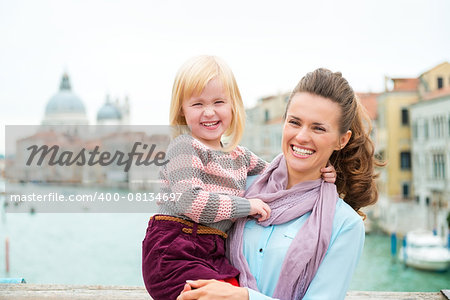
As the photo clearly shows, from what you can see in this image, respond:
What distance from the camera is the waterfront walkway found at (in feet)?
3.43

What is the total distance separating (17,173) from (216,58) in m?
30.8

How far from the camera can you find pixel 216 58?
859 mm

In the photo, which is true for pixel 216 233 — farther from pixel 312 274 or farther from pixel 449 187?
pixel 449 187

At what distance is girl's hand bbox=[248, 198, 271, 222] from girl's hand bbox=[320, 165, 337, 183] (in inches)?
3.8

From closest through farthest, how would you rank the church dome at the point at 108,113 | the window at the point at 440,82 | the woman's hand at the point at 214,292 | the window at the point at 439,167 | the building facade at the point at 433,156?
the woman's hand at the point at 214,292 < the building facade at the point at 433,156 < the window at the point at 439,167 < the window at the point at 440,82 < the church dome at the point at 108,113

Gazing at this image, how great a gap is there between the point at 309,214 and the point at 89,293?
1.67 ft

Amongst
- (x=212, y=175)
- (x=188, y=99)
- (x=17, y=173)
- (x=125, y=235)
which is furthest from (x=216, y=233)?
(x=17, y=173)

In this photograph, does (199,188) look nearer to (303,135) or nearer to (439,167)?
(303,135)

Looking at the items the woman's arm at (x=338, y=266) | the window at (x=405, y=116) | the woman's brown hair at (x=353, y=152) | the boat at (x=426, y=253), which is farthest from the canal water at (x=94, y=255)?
the woman's arm at (x=338, y=266)

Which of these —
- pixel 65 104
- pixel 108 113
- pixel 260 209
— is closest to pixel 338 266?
pixel 260 209

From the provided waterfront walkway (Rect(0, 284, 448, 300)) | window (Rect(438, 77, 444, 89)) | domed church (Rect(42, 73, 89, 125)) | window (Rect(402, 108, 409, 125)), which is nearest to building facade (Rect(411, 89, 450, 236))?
window (Rect(402, 108, 409, 125))

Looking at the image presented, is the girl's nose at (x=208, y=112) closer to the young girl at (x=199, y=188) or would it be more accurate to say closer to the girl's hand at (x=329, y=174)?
the young girl at (x=199, y=188)

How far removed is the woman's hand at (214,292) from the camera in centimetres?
71

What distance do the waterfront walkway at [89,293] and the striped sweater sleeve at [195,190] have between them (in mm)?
333
